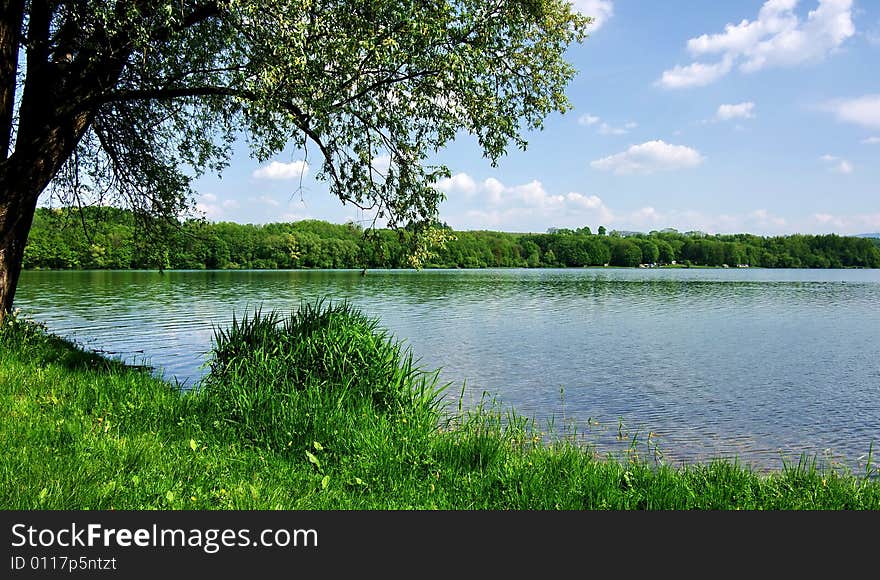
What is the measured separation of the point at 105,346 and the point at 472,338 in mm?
14397

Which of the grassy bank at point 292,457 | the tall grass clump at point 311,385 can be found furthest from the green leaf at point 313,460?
the tall grass clump at point 311,385

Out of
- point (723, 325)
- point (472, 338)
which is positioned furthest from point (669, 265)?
point (472, 338)

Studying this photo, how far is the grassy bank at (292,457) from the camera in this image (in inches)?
233

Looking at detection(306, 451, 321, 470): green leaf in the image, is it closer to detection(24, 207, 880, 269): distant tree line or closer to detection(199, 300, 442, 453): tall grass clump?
detection(199, 300, 442, 453): tall grass clump

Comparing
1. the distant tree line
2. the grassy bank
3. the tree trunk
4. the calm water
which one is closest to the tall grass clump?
the grassy bank

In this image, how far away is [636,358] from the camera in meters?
23.6

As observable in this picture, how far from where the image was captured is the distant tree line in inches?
709

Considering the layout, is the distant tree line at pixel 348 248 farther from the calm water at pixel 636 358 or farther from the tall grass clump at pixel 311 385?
the calm water at pixel 636 358

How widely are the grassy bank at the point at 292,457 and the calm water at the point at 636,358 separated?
3.75 metres

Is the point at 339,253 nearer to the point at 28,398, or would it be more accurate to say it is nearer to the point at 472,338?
the point at 472,338

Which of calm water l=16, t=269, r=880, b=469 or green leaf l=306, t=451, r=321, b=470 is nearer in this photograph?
green leaf l=306, t=451, r=321, b=470

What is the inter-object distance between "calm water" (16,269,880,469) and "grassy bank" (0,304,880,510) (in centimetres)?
375

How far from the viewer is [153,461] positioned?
21.0ft

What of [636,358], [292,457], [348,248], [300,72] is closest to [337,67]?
[300,72]
